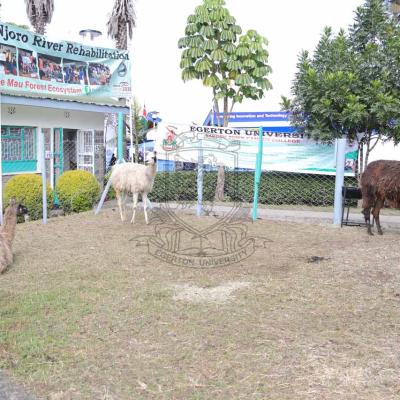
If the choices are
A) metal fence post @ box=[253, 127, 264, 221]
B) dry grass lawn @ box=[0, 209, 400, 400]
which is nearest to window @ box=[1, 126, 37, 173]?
dry grass lawn @ box=[0, 209, 400, 400]

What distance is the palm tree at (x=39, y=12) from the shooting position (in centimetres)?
2422

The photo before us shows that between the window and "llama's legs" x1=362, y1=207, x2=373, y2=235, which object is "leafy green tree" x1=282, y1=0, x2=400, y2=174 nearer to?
"llama's legs" x1=362, y1=207, x2=373, y2=235

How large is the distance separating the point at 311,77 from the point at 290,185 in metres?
2.81

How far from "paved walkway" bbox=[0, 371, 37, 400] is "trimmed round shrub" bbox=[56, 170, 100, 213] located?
872 cm

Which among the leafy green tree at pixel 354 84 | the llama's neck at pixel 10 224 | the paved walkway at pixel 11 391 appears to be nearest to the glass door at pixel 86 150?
the leafy green tree at pixel 354 84

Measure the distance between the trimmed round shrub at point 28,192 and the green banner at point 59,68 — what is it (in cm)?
206

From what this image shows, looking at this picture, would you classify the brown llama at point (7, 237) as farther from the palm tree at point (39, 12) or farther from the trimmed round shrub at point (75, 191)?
the palm tree at point (39, 12)

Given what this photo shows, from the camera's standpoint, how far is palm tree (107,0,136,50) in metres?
24.4

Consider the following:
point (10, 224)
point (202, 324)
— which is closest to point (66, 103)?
point (10, 224)

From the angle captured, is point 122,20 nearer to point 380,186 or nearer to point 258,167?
point 258,167

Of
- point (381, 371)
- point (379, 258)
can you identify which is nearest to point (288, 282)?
point (379, 258)

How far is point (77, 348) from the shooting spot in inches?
167

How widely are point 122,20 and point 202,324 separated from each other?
22.2 metres

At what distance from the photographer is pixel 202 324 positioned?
4809 millimetres
